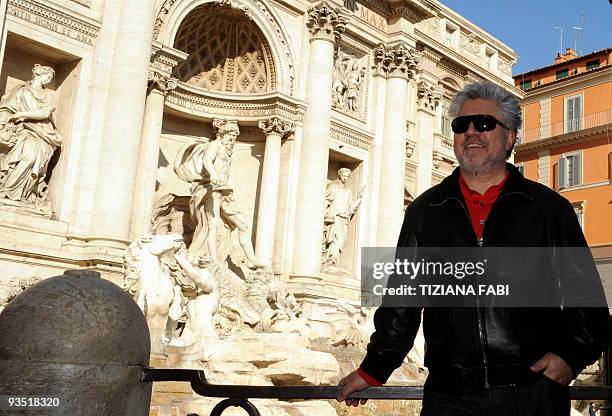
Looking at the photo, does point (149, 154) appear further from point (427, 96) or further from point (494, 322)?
point (494, 322)

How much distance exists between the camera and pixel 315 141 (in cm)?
1839

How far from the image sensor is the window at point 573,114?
112ft

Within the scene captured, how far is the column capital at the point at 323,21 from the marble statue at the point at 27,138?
7724 millimetres

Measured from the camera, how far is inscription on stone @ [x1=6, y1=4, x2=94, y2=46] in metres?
12.9

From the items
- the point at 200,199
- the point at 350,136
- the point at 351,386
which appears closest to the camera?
the point at 351,386

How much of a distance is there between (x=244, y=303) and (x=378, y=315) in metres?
12.4

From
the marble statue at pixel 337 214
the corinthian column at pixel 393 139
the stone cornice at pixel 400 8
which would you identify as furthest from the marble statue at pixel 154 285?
the stone cornice at pixel 400 8

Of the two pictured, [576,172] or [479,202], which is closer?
[479,202]

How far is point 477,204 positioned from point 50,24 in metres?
12.8

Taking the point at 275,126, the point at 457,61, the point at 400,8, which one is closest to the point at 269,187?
the point at 275,126

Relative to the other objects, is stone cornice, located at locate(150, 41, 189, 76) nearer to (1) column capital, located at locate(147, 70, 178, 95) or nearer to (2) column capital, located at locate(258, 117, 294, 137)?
(1) column capital, located at locate(147, 70, 178, 95)

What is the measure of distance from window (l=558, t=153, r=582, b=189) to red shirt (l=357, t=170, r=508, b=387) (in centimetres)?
3315

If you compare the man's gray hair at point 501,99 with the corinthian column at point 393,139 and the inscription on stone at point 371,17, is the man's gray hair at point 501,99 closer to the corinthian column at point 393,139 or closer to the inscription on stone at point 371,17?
the corinthian column at point 393,139

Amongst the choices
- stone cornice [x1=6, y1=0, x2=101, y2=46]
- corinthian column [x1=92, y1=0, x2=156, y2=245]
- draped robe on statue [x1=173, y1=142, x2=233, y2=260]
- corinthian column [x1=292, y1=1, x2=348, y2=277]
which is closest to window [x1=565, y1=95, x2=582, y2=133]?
corinthian column [x1=292, y1=1, x2=348, y2=277]
